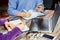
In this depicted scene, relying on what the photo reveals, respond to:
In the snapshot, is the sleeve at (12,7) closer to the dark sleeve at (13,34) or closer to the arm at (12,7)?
the arm at (12,7)

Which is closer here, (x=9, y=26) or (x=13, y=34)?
(x=13, y=34)

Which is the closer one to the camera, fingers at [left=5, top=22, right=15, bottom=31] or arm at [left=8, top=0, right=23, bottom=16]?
fingers at [left=5, top=22, right=15, bottom=31]

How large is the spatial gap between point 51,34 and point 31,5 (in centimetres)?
78

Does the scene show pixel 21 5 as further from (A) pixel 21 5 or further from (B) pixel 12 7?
(B) pixel 12 7

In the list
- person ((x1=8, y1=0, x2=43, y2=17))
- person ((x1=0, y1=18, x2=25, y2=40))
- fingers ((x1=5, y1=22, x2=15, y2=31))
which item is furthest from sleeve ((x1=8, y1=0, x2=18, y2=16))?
person ((x1=0, y1=18, x2=25, y2=40))

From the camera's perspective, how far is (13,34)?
3.56ft

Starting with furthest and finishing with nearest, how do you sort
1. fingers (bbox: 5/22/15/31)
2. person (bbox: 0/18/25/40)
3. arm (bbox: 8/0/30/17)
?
1. arm (bbox: 8/0/30/17)
2. fingers (bbox: 5/22/15/31)
3. person (bbox: 0/18/25/40)

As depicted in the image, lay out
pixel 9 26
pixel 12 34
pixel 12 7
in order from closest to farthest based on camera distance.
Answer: pixel 12 34 < pixel 9 26 < pixel 12 7

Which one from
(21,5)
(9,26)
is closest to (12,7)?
(21,5)

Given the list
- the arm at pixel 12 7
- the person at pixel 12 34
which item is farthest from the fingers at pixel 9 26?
the arm at pixel 12 7

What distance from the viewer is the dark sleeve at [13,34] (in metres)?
1.05

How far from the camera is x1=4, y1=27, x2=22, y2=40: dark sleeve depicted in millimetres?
1052

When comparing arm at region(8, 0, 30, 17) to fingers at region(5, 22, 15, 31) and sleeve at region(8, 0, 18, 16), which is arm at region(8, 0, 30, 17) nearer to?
sleeve at region(8, 0, 18, 16)

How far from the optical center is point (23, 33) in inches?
44.6
